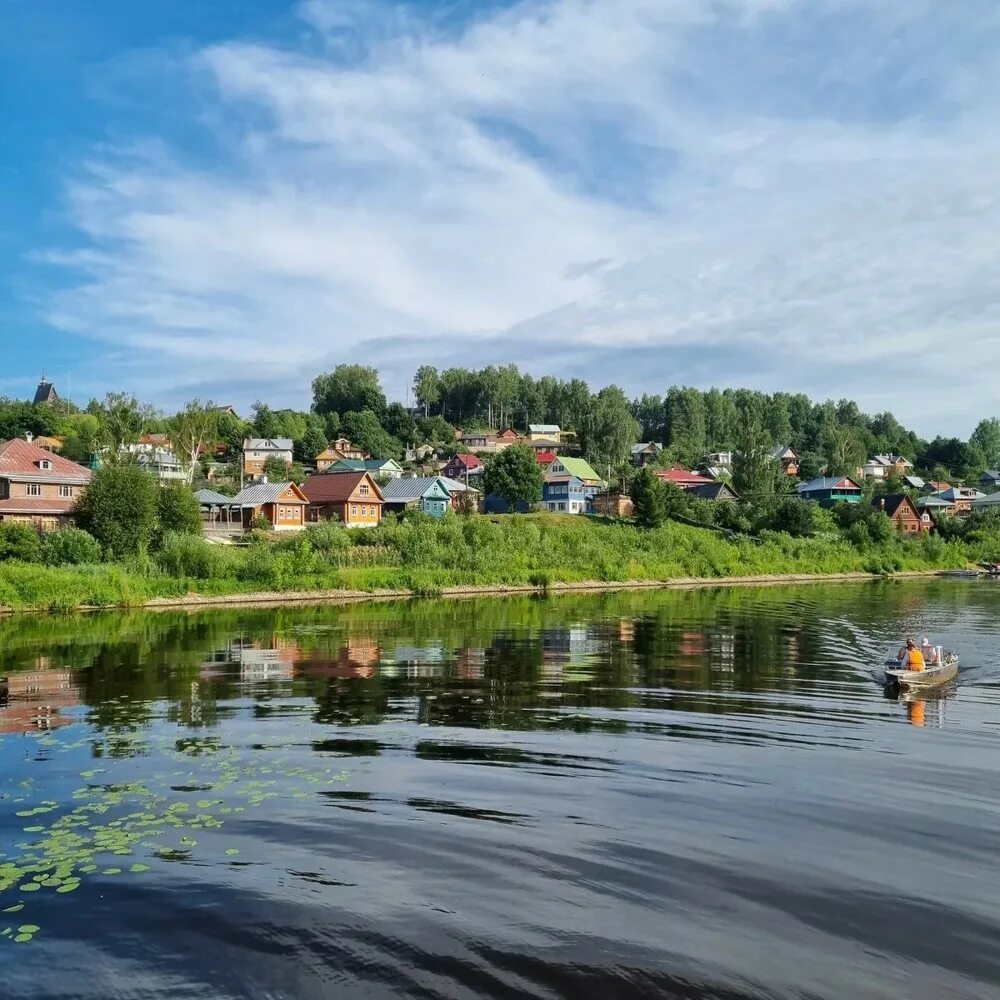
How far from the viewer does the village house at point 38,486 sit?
188 ft

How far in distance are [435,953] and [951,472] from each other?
174809 mm

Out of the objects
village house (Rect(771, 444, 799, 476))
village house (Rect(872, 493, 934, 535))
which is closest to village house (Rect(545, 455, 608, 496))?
village house (Rect(872, 493, 934, 535))

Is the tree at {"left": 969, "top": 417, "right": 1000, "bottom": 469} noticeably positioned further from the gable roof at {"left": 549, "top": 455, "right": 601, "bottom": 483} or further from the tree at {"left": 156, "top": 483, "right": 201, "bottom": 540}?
the tree at {"left": 156, "top": 483, "right": 201, "bottom": 540}

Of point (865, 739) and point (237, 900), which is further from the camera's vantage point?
point (865, 739)

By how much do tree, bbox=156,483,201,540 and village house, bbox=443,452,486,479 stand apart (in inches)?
2416

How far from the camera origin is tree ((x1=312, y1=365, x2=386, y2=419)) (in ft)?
499

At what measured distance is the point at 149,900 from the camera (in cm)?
969

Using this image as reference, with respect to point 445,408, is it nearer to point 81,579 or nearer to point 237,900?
point 81,579

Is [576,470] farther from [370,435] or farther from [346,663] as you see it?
[346,663]

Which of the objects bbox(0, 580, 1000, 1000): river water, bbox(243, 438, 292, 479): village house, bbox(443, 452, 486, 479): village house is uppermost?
bbox(243, 438, 292, 479): village house

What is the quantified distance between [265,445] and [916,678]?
108 metres

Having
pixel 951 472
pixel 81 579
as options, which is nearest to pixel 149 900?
pixel 81 579

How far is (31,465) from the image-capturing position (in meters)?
60.9

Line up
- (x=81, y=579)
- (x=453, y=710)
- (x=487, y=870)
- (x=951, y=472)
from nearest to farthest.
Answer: (x=487, y=870) < (x=453, y=710) < (x=81, y=579) < (x=951, y=472)
